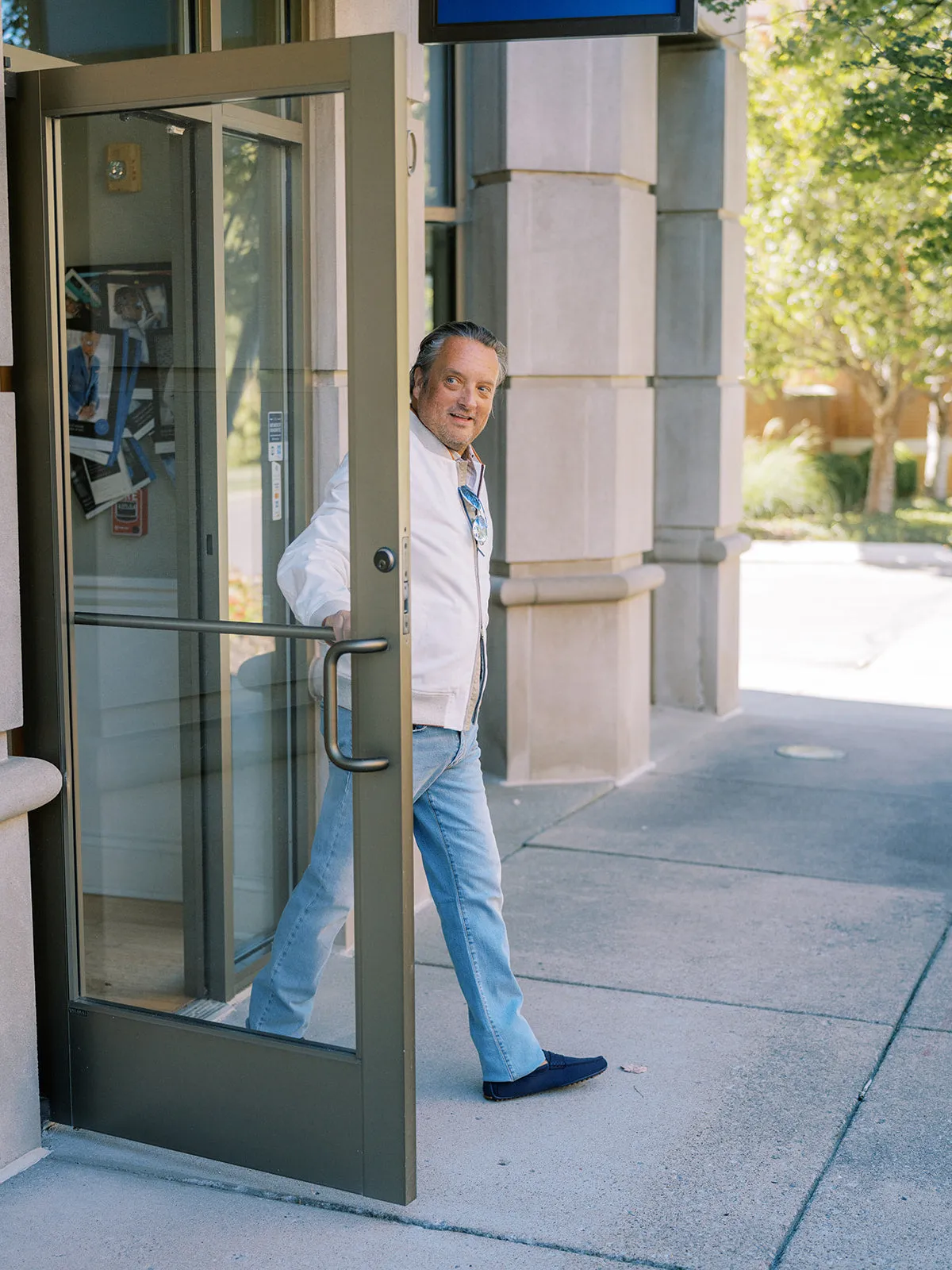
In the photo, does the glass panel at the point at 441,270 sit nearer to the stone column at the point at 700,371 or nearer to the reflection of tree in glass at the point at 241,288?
the stone column at the point at 700,371

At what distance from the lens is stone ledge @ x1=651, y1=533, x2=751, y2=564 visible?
30.5 feet

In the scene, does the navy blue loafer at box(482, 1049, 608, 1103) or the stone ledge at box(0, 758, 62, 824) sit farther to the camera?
the navy blue loafer at box(482, 1049, 608, 1103)

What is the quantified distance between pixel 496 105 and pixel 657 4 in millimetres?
3061

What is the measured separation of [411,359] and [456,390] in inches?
73.8

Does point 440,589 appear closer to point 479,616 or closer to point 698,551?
point 479,616

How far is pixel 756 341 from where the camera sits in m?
21.7

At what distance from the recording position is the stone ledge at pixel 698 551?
9289 millimetres

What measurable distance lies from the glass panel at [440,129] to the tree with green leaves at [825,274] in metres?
10.0

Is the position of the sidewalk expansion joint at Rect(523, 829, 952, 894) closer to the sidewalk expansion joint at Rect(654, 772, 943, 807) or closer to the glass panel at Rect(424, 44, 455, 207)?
the sidewalk expansion joint at Rect(654, 772, 943, 807)

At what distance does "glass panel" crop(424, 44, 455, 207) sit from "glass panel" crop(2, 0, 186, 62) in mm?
3369

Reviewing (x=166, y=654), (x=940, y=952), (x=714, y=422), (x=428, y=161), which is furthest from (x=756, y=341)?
(x=166, y=654)

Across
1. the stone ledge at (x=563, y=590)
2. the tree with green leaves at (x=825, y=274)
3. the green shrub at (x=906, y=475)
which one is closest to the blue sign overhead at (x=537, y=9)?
the stone ledge at (x=563, y=590)

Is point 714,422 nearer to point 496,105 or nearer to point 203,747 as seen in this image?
point 496,105

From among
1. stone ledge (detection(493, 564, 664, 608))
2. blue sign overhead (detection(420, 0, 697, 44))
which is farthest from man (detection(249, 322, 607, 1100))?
stone ledge (detection(493, 564, 664, 608))
